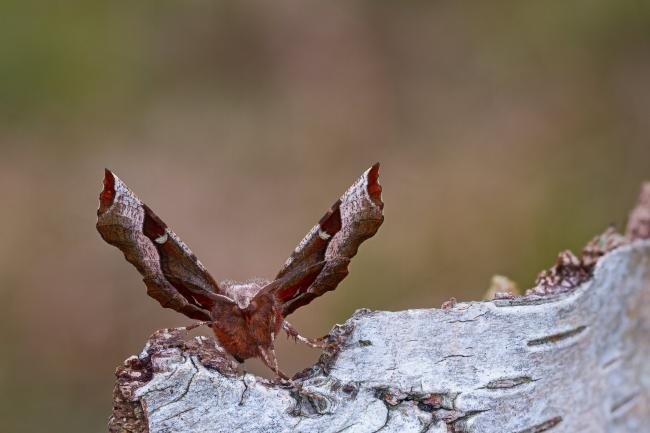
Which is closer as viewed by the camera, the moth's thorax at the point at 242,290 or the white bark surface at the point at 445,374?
the white bark surface at the point at 445,374

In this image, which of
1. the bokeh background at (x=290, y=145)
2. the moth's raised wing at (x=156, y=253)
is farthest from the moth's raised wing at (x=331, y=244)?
the bokeh background at (x=290, y=145)

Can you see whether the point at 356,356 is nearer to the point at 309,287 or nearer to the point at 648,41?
the point at 309,287

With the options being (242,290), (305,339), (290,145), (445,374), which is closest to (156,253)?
(242,290)

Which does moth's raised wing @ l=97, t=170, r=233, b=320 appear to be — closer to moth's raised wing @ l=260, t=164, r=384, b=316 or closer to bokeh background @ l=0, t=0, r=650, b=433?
moth's raised wing @ l=260, t=164, r=384, b=316

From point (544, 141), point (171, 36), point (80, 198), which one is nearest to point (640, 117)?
point (544, 141)

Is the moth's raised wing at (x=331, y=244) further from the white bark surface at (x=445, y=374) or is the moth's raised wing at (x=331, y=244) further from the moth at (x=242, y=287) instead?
the white bark surface at (x=445, y=374)

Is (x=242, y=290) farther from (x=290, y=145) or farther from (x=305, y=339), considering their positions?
(x=290, y=145)
